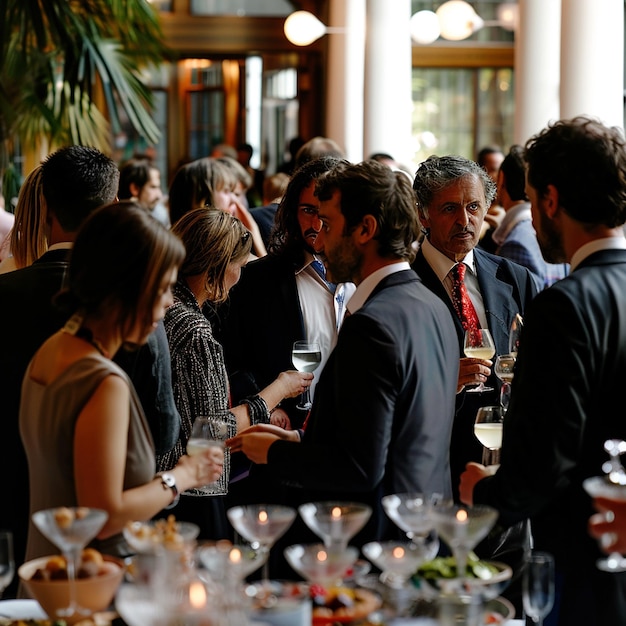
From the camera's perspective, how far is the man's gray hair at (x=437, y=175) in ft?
12.5

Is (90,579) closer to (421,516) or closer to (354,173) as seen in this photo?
(421,516)

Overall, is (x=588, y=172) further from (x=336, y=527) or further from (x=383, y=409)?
(x=336, y=527)

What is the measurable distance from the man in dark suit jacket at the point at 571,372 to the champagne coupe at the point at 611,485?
0.09m

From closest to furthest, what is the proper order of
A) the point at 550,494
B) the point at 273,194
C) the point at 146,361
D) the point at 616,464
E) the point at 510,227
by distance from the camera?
the point at 616,464 → the point at 550,494 → the point at 146,361 → the point at 510,227 → the point at 273,194

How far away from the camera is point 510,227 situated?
571 cm

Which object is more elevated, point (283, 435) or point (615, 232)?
point (615, 232)

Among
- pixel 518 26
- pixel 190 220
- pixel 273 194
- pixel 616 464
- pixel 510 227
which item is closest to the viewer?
pixel 616 464

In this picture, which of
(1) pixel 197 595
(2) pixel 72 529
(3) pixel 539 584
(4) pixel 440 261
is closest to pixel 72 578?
(2) pixel 72 529

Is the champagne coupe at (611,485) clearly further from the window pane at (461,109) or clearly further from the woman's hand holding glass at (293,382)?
the window pane at (461,109)

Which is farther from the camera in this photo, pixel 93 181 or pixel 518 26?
pixel 518 26

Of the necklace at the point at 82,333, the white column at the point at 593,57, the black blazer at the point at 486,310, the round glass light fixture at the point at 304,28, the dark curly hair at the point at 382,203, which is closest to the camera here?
the necklace at the point at 82,333

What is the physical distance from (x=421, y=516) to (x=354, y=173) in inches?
36.5

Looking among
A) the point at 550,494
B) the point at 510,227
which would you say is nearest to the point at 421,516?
the point at 550,494

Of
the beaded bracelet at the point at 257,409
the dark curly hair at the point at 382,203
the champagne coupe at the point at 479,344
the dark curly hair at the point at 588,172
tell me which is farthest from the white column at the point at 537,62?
the dark curly hair at the point at 588,172
